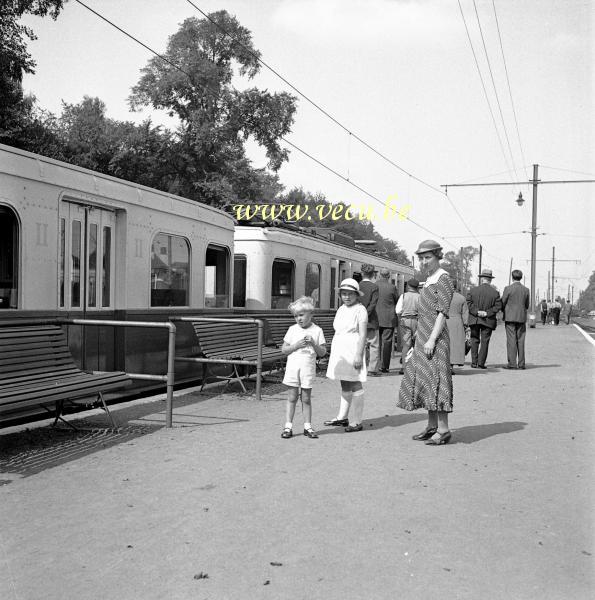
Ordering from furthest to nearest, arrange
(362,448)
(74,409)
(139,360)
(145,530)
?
1. (139,360)
2. (74,409)
3. (362,448)
4. (145,530)

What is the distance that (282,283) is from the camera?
48.4ft

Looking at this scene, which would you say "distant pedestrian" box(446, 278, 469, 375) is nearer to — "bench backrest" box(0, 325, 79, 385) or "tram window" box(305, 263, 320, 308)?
"tram window" box(305, 263, 320, 308)

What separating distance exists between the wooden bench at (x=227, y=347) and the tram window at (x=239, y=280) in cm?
251

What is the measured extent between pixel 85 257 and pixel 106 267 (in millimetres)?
492

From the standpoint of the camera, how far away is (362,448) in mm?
6785

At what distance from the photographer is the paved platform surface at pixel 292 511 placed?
372cm

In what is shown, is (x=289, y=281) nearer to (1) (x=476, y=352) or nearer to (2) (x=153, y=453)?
(1) (x=476, y=352)

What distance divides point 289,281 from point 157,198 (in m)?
5.35

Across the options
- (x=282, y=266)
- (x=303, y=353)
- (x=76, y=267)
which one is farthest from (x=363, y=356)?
(x=282, y=266)

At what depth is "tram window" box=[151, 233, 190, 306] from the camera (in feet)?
33.1

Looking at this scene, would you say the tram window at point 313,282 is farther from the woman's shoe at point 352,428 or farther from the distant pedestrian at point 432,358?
the distant pedestrian at point 432,358

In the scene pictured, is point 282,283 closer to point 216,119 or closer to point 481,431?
point 481,431

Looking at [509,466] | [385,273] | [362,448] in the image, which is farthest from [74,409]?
[385,273]

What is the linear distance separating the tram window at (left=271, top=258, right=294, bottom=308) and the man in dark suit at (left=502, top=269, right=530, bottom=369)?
4.04 m
